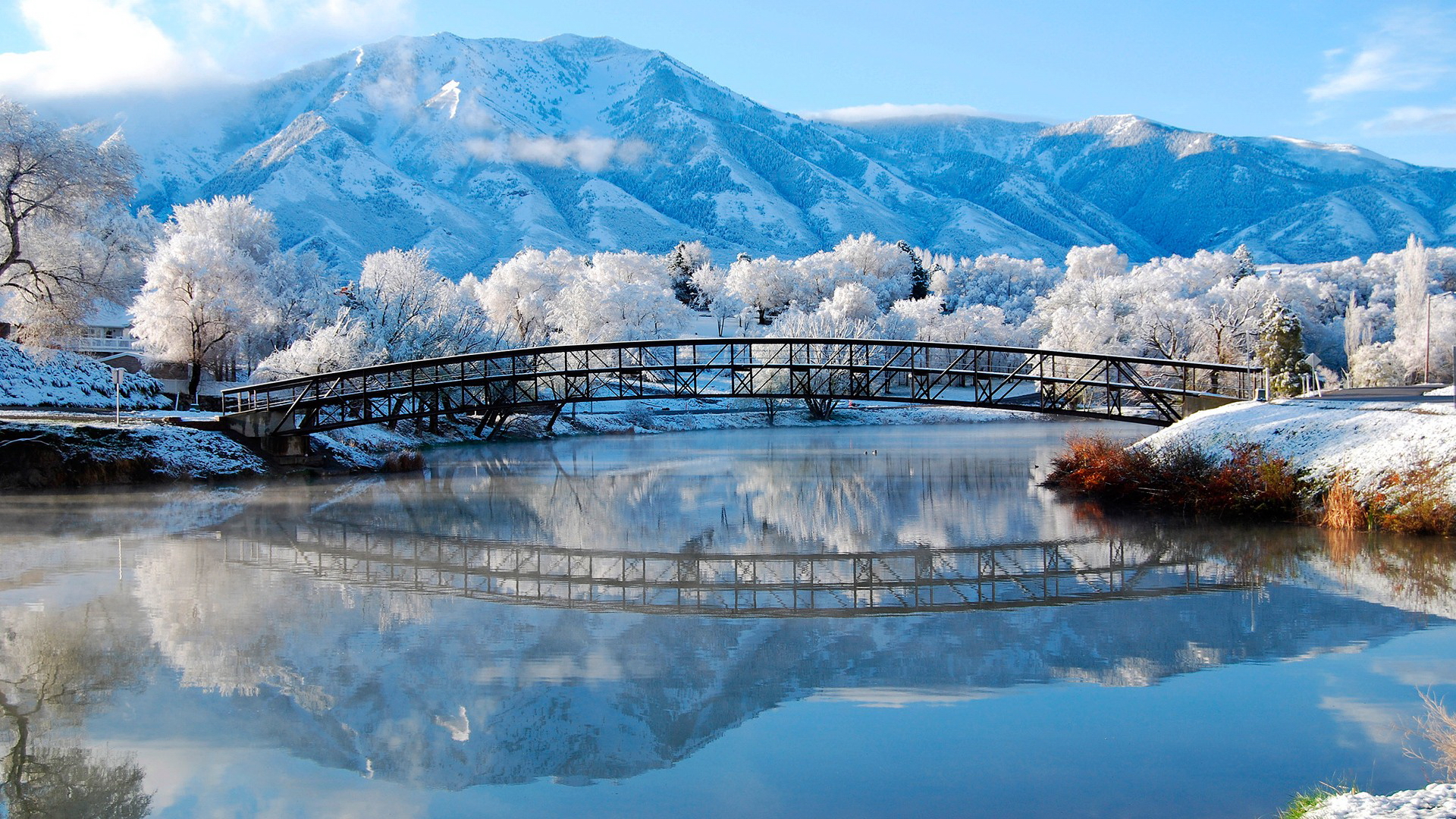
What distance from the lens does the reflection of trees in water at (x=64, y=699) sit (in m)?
8.38

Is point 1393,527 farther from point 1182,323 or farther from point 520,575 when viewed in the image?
point 1182,323

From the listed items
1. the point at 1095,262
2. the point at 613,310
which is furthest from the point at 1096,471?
the point at 1095,262

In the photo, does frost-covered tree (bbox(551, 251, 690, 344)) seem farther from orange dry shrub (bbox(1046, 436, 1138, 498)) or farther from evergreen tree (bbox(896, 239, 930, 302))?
orange dry shrub (bbox(1046, 436, 1138, 498))

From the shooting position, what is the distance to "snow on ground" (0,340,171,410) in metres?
43.5

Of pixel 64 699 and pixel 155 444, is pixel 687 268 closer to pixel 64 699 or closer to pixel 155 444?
pixel 155 444

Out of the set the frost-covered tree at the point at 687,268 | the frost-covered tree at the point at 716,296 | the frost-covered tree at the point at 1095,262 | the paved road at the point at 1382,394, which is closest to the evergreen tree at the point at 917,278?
the frost-covered tree at the point at 1095,262

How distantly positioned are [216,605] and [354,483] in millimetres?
22617

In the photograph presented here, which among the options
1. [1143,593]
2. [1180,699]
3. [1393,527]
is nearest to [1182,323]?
[1393,527]

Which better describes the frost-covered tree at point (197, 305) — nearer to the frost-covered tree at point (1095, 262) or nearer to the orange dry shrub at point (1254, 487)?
the orange dry shrub at point (1254, 487)

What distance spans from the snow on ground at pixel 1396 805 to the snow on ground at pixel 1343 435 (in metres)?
17.6

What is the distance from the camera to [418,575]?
18484 mm

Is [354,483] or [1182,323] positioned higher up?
[1182,323]

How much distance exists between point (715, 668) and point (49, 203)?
43.6 meters

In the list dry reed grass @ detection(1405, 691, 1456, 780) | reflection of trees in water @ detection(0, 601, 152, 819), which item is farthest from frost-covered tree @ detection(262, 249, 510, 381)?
dry reed grass @ detection(1405, 691, 1456, 780)
